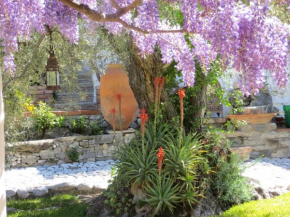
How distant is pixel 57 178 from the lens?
642cm

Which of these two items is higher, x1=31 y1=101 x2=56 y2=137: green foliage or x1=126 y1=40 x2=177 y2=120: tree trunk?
x1=126 y1=40 x2=177 y2=120: tree trunk

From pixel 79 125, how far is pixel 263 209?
4.59 m

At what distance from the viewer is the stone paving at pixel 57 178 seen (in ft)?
18.6

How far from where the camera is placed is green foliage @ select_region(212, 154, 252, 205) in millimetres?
4582

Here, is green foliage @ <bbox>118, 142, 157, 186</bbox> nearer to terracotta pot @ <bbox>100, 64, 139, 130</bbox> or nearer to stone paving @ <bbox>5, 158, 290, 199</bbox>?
stone paving @ <bbox>5, 158, 290, 199</bbox>

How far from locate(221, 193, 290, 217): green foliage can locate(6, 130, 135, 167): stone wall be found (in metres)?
3.13

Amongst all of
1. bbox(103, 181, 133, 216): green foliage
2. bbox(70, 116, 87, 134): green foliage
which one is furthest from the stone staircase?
bbox(103, 181, 133, 216): green foliage

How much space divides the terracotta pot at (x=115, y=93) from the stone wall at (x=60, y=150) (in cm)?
36

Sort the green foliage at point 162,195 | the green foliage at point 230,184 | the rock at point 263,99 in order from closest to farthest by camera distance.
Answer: the green foliage at point 162,195, the green foliage at point 230,184, the rock at point 263,99

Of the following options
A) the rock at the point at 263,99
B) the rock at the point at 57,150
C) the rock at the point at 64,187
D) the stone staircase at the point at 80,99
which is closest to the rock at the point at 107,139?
the rock at the point at 57,150

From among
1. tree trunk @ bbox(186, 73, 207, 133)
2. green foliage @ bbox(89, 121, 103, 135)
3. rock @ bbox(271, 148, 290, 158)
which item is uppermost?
tree trunk @ bbox(186, 73, 207, 133)

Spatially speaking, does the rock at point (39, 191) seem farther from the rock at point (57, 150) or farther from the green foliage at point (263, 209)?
the green foliage at point (263, 209)

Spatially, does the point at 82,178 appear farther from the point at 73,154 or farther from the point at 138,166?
the point at 138,166

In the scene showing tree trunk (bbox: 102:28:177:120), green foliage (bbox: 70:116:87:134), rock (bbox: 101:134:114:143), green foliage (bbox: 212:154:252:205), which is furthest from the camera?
green foliage (bbox: 70:116:87:134)
